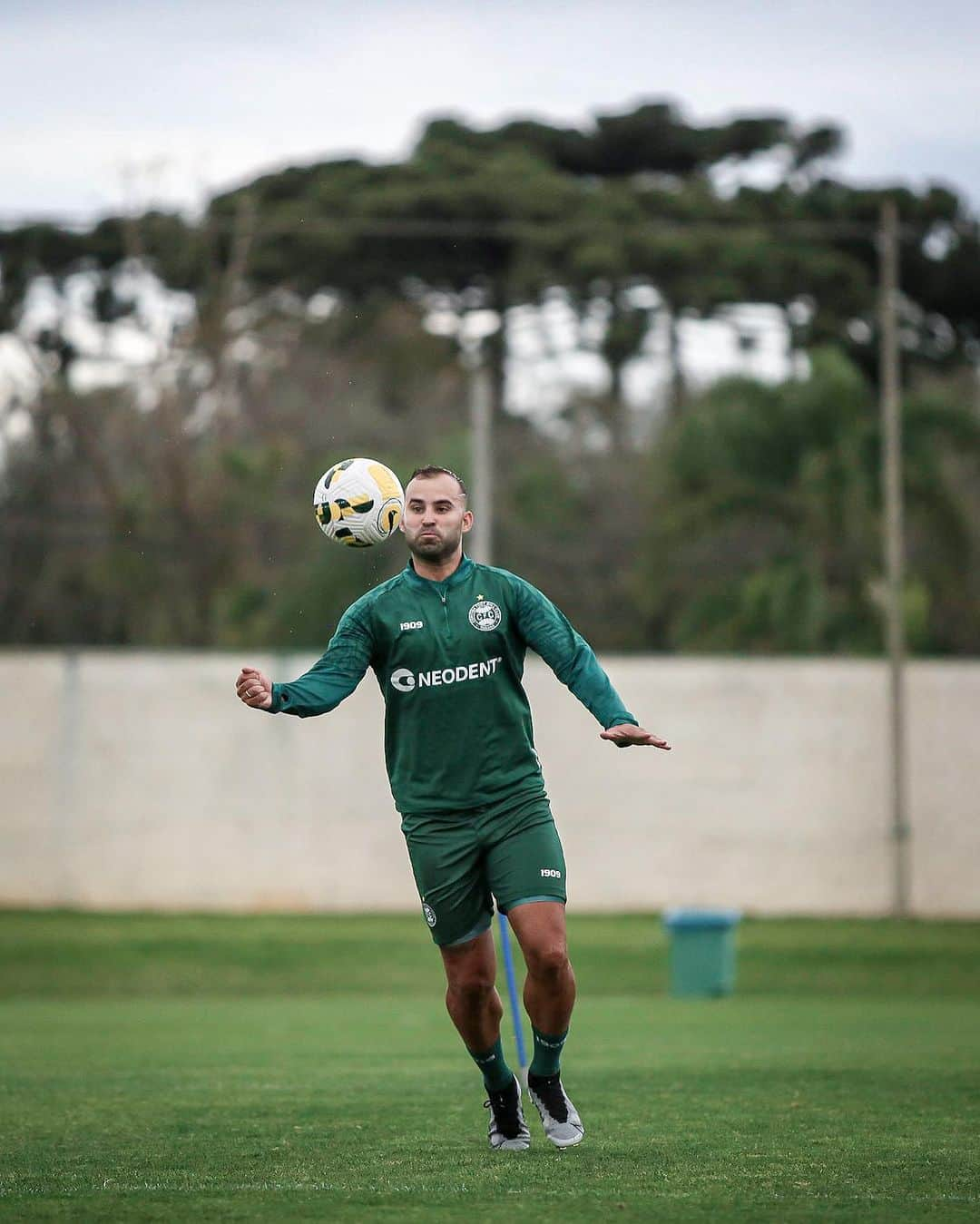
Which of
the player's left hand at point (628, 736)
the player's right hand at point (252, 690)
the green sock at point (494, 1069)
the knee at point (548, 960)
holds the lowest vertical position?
the green sock at point (494, 1069)

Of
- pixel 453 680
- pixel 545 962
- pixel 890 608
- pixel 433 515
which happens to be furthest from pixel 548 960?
pixel 890 608

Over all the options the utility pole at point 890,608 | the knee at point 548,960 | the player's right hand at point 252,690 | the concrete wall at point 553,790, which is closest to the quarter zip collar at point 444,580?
the player's right hand at point 252,690

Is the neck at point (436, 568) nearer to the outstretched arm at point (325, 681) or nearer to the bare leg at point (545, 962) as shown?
the outstretched arm at point (325, 681)

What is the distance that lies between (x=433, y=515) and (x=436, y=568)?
20 centimetres

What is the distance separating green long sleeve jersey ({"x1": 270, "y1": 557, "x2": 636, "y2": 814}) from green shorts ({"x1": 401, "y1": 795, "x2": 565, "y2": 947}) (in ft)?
0.20

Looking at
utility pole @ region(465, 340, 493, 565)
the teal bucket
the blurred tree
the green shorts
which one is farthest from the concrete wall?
the green shorts

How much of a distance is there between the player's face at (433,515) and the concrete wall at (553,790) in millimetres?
15392

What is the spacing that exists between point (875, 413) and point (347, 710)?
31.4ft

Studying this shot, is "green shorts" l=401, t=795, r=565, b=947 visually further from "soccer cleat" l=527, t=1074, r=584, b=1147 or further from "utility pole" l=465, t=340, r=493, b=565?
"utility pole" l=465, t=340, r=493, b=565

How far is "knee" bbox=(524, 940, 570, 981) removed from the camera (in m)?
6.57

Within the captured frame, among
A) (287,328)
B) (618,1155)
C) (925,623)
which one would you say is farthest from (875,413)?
(618,1155)

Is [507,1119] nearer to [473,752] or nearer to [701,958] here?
[473,752]

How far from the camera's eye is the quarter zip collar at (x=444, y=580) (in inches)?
271

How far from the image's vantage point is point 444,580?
22.7ft
